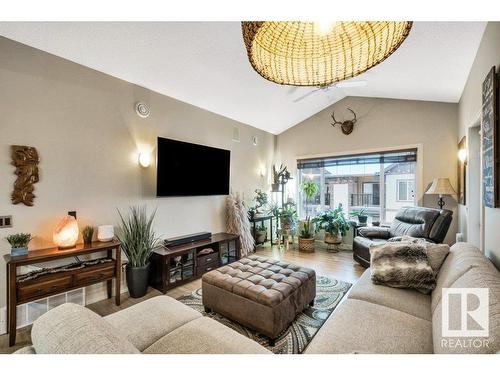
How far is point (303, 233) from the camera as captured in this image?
447 cm

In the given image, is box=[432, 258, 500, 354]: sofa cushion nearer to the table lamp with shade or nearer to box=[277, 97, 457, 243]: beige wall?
the table lamp with shade

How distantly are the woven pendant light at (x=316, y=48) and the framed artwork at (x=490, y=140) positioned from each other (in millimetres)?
1223

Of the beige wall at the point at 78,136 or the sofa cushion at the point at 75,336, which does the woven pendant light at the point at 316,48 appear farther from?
the beige wall at the point at 78,136

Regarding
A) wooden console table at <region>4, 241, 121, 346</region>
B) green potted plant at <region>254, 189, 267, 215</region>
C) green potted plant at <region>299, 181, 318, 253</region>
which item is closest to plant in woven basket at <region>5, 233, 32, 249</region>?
wooden console table at <region>4, 241, 121, 346</region>

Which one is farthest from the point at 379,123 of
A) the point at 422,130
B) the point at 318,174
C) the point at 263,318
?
the point at 263,318

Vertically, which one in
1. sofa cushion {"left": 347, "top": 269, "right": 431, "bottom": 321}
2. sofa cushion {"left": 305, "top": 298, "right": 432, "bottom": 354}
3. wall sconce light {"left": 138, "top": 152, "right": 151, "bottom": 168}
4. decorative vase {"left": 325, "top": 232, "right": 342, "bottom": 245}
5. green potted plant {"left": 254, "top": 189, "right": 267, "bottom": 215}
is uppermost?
wall sconce light {"left": 138, "top": 152, "right": 151, "bottom": 168}

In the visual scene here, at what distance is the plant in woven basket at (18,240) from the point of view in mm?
1883

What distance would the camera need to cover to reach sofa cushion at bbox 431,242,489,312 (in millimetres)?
1350

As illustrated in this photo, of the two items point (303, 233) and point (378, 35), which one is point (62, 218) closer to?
point (378, 35)

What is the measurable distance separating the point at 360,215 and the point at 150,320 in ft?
13.1

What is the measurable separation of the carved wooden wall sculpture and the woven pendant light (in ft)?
7.73

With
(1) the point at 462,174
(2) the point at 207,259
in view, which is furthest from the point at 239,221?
(1) the point at 462,174

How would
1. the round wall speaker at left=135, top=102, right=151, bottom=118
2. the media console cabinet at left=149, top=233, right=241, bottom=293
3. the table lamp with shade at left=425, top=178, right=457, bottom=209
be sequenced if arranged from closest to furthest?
the media console cabinet at left=149, top=233, right=241, bottom=293 → the round wall speaker at left=135, top=102, right=151, bottom=118 → the table lamp with shade at left=425, top=178, right=457, bottom=209

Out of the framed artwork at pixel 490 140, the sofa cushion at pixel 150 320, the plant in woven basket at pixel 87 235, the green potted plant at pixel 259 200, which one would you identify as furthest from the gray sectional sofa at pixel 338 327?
the green potted plant at pixel 259 200
